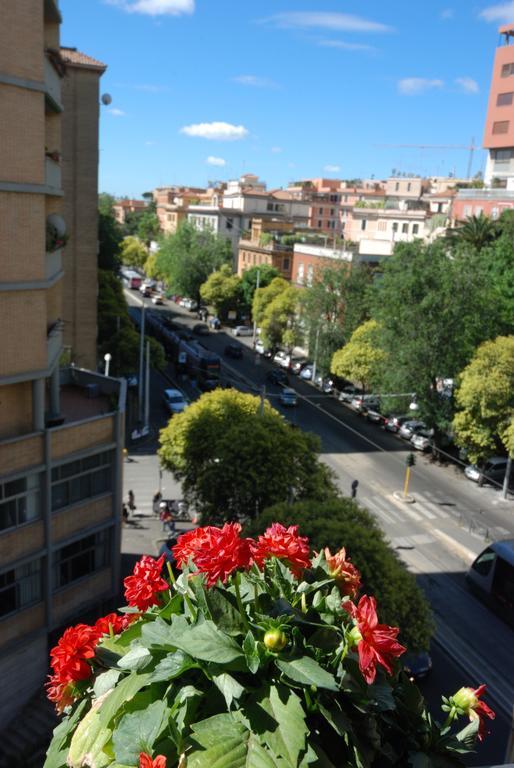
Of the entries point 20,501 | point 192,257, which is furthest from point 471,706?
point 192,257

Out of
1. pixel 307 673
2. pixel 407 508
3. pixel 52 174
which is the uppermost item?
pixel 52 174

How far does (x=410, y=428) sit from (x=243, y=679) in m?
38.3

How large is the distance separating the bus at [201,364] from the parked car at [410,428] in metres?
13.0

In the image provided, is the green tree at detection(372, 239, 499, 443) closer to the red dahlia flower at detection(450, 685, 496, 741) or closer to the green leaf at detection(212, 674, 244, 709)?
the red dahlia flower at detection(450, 685, 496, 741)

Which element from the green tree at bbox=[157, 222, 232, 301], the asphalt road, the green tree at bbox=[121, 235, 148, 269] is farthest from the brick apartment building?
the green tree at bbox=[121, 235, 148, 269]

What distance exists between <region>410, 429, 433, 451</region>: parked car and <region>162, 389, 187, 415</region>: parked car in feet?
45.9

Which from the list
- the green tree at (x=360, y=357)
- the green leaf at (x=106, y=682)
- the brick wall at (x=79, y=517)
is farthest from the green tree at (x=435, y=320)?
the green leaf at (x=106, y=682)

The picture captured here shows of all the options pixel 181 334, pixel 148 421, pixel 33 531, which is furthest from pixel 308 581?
pixel 181 334

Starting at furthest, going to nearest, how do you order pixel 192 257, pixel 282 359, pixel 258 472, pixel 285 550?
pixel 192 257, pixel 282 359, pixel 258 472, pixel 285 550

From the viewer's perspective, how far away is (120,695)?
296cm

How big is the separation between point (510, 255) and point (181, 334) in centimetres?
3038

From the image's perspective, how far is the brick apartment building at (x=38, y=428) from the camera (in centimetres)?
1376

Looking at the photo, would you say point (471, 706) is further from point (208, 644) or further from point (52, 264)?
point (52, 264)

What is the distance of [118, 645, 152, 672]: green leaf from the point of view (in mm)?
3016
